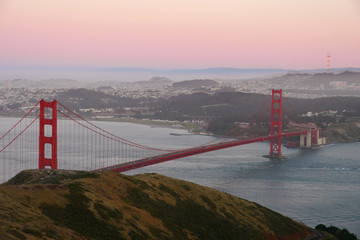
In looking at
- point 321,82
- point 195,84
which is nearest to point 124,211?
point 195,84

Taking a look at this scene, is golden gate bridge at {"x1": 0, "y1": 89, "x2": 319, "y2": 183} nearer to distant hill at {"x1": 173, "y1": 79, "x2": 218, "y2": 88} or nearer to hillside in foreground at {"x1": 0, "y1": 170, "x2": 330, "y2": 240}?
hillside in foreground at {"x1": 0, "y1": 170, "x2": 330, "y2": 240}

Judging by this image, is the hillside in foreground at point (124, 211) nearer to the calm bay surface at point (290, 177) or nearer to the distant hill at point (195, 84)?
the calm bay surface at point (290, 177)

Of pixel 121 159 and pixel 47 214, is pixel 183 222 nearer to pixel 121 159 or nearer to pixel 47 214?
pixel 47 214

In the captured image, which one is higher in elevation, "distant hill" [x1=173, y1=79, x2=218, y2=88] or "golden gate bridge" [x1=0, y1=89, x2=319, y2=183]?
"distant hill" [x1=173, y1=79, x2=218, y2=88]

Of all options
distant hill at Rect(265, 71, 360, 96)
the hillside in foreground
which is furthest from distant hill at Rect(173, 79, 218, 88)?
the hillside in foreground

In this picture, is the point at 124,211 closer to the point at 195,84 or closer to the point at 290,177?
the point at 290,177

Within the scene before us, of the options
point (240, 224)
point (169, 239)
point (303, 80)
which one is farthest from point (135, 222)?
point (303, 80)
